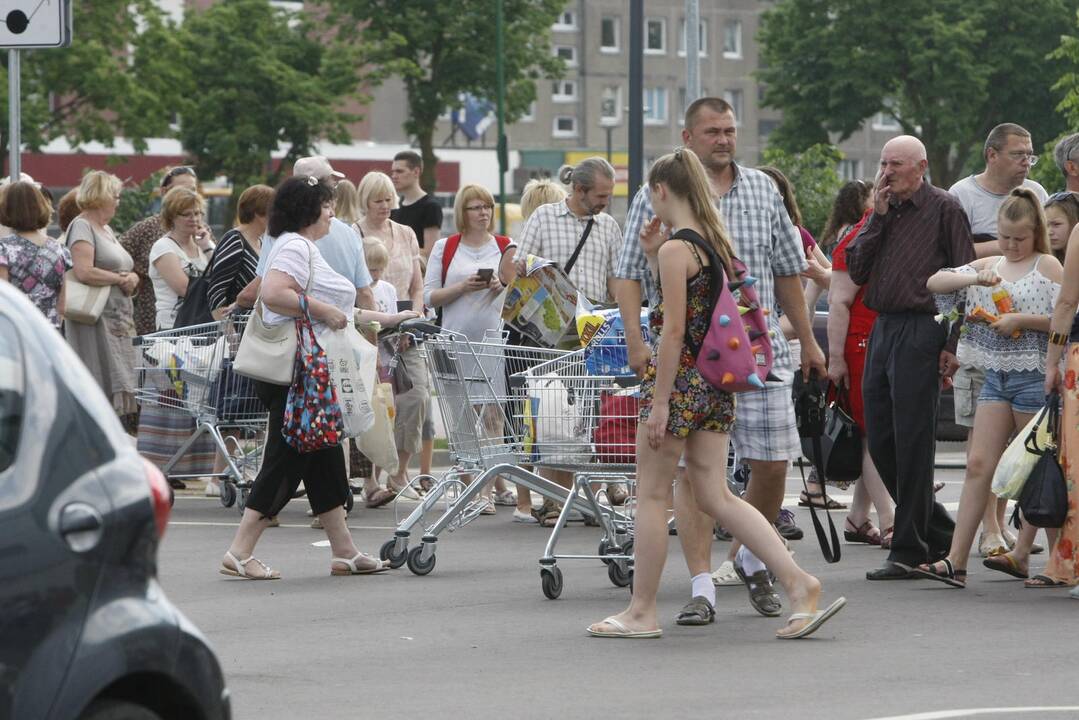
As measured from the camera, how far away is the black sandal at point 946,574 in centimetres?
941

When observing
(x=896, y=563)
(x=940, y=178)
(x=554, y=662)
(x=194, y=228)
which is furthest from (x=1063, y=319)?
(x=940, y=178)

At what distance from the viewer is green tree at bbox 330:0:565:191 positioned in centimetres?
5622

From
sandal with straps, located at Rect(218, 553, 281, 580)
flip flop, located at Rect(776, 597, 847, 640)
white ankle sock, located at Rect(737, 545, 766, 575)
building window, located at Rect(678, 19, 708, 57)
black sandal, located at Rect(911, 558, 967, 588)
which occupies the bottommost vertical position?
sandal with straps, located at Rect(218, 553, 281, 580)

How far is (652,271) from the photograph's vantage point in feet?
27.9

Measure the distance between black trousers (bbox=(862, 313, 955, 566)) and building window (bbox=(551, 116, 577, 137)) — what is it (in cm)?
8274

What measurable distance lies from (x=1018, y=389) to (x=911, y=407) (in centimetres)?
57

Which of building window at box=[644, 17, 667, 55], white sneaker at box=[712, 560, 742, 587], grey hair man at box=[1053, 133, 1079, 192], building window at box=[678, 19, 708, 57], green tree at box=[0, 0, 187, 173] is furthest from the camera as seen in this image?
building window at box=[678, 19, 708, 57]

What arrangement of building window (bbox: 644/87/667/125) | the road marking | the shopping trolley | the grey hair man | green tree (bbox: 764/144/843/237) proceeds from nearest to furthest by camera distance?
the road marking → the grey hair man → the shopping trolley → green tree (bbox: 764/144/843/237) → building window (bbox: 644/87/667/125)

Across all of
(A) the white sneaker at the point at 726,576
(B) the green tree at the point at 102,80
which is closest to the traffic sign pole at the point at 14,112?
(A) the white sneaker at the point at 726,576

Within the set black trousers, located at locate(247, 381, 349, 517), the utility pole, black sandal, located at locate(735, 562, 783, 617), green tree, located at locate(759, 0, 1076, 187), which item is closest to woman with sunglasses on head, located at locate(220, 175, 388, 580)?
black trousers, located at locate(247, 381, 349, 517)

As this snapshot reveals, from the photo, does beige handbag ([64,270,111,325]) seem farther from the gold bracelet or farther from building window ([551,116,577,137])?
building window ([551,116,577,137])

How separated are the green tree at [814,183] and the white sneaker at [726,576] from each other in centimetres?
2248

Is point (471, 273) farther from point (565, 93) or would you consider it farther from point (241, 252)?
point (565, 93)

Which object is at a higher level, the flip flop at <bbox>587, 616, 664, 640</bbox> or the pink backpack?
the pink backpack
